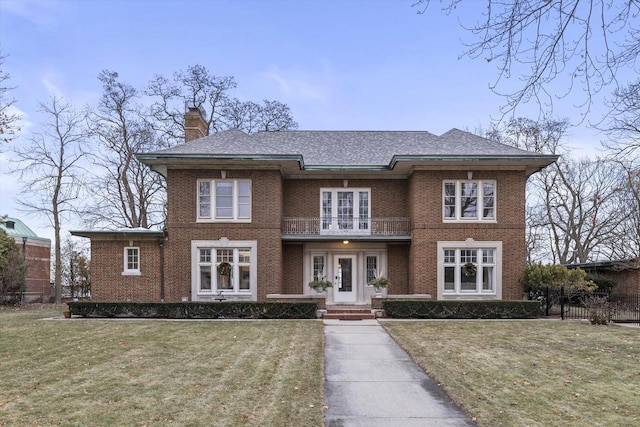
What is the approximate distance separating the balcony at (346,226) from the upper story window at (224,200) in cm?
208

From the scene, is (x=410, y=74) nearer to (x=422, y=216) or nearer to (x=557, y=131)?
(x=422, y=216)

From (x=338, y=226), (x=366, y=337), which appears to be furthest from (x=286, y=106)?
(x=366, y=337)

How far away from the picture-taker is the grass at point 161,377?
6027 millimetres

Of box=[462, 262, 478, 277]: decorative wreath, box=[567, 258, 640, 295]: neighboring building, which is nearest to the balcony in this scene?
box=[462, 262, 478, 277]: decorative wreath

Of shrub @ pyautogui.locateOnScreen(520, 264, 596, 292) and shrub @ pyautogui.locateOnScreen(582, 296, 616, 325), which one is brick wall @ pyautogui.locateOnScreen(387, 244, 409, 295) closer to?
shrub @ pyautogui.locateOnScreen(520, 264, 596, 292)

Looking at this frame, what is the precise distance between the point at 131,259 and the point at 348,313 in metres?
9.44

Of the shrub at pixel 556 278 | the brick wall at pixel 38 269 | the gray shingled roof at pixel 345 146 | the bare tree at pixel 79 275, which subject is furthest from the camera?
the bare tree at pixel 79 275

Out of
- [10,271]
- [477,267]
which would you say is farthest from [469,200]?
[10,271]

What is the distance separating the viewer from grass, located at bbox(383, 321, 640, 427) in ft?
20.3

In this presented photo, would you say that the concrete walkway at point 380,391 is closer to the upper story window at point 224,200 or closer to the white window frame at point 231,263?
the white window frame at point 231,263

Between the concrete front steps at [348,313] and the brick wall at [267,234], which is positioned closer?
the concrete front steps at [348,313]

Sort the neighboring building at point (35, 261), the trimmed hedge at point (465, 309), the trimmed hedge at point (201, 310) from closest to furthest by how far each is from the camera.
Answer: the trimmed hedge at point (201, 310) → the trimmed hedge at point (465, 309) → the neighboring building at point (35, 261)

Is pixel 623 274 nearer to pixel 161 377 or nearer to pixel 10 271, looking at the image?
pixel 161 377

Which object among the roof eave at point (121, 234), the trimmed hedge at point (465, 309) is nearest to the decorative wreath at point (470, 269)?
the trimmed hedge at point (465, 309)
